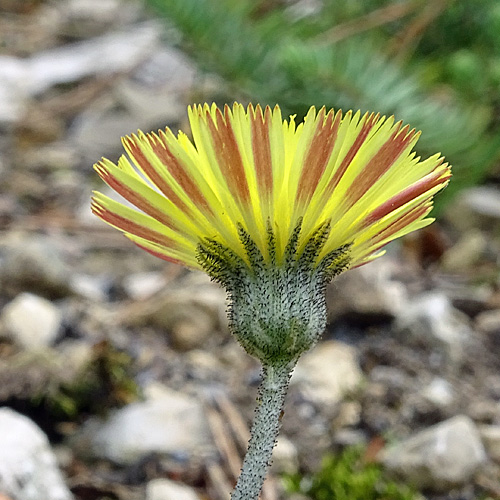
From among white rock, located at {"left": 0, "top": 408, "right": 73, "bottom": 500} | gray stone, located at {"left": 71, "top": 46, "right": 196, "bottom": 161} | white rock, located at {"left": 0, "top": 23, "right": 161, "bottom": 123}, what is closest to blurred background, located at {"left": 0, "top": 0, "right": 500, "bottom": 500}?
white rock, located at {"left": 0, "top": 408, "right": 73, "bottom": 500}

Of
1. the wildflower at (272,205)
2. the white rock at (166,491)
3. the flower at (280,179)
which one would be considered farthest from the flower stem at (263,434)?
the white rock at (166,491)

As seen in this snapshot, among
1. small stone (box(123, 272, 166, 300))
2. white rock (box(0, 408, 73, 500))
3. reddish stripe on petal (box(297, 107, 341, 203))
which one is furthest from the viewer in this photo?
small stone (box(123, 272, 166, 300))

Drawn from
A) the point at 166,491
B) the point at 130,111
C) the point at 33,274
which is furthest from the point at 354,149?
the point at 130,111

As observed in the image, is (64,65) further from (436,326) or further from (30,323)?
(436,326)

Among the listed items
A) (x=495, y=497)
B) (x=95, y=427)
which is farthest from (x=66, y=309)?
(x=495, y=497)

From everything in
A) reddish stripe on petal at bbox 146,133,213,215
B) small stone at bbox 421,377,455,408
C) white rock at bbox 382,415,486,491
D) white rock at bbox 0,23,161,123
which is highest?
reddish stripe on petal at bbox 146,133,213,215

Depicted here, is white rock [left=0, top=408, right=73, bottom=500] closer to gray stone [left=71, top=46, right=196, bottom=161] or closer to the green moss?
the green moss

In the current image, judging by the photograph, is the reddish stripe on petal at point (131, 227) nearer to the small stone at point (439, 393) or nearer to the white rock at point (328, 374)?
the white rock at point (328, 374)

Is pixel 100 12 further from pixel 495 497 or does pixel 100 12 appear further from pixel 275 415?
pixel 275 415
